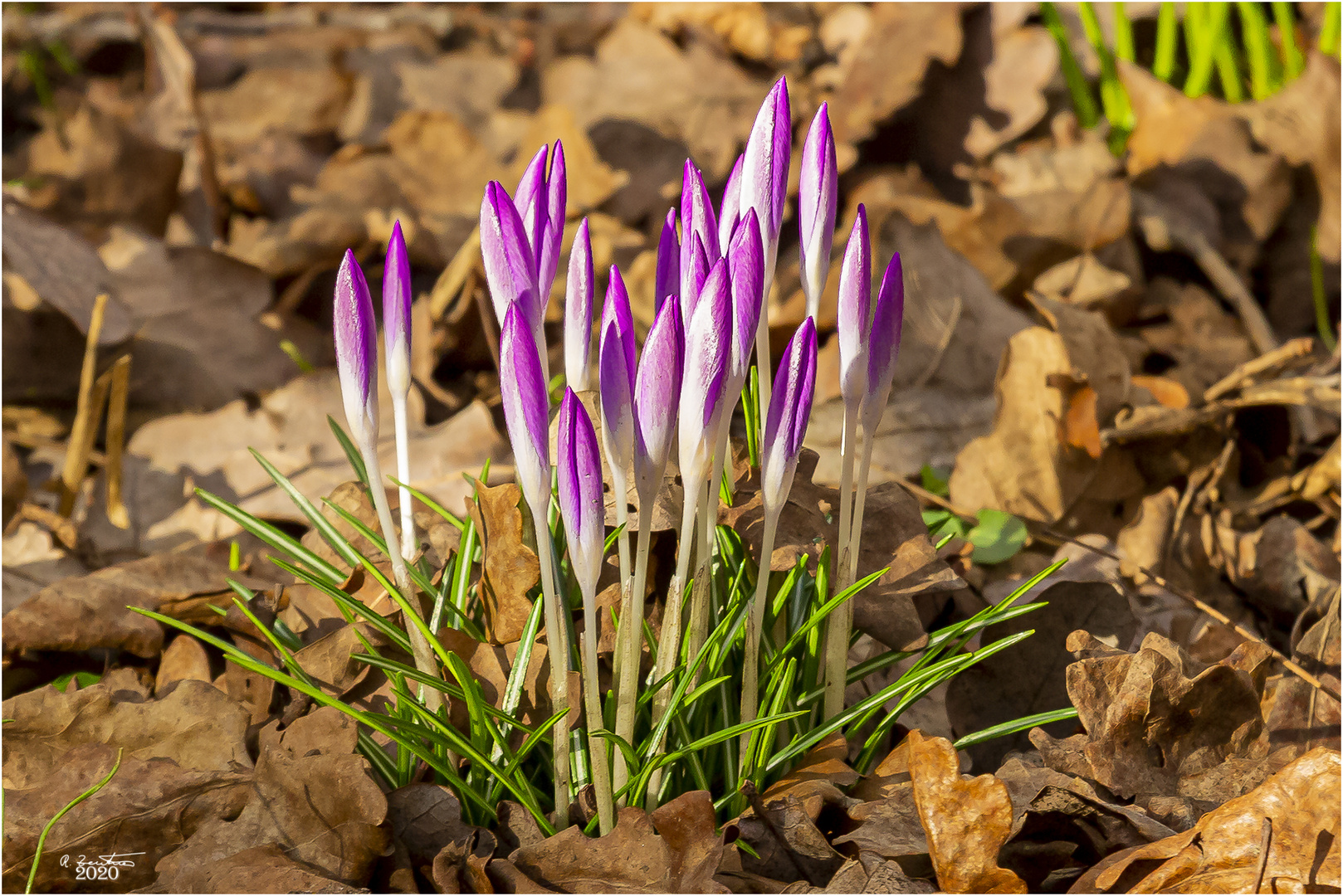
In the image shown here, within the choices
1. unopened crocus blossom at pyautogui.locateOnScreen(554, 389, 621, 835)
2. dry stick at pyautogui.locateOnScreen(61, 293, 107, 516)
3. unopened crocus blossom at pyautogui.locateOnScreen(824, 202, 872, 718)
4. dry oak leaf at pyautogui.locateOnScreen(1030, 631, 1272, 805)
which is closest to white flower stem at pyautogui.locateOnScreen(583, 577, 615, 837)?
unopened crocus blossom at pyautogui.locateOnScreen(554, 389, 621, 835)

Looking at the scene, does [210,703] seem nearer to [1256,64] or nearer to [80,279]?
[80,279]

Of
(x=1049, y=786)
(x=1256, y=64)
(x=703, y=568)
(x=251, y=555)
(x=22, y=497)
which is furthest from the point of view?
(x=1256, y=64)

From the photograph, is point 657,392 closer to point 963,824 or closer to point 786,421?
point 786,421

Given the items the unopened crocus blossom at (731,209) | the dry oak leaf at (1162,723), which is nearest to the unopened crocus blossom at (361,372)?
the unopened crocus blossom at (731,209)

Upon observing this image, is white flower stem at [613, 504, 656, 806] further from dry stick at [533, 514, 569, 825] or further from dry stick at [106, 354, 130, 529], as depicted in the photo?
dry stick at [106, 354, 130, 529]

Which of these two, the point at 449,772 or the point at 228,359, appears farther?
the point at 228,359

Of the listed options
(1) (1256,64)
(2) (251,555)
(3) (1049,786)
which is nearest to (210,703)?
(2) (251,555)
